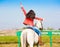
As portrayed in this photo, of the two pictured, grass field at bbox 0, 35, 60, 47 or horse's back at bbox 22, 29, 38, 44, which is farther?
grass field at bbox 0, 35, 60, 47

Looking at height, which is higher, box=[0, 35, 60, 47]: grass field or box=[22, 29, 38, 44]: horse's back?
box=[22, 29, 38, 44]: horse's back

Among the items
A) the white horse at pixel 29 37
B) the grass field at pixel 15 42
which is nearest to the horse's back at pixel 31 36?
the white horse at pixel 29 37

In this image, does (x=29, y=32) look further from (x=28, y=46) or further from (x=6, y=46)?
(x=6, y=46)

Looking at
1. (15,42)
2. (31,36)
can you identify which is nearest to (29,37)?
(31,36)

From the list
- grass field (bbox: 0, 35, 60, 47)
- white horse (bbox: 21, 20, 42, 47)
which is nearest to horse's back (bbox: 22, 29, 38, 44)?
white horse (bbox: 21, 20, 42, 47)

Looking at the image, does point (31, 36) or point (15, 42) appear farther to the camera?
point (15, 42)

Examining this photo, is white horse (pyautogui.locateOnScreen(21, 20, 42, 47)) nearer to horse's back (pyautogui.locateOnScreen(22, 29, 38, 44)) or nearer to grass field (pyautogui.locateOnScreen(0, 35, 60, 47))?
A: horse's back (pyautogui.locateOnScreen(22, 29, 38, 44))

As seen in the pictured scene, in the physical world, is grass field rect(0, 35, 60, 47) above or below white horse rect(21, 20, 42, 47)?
below

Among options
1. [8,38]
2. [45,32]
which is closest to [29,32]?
[45,32]

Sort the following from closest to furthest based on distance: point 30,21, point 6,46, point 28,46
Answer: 1. point 30,21
2. point 28,46
3. point 6,46

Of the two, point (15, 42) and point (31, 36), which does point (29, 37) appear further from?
point (15, 42)

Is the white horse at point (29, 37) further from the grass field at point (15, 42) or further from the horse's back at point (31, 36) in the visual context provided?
the grass field at point (15, 42)

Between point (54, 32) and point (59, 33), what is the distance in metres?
0.19

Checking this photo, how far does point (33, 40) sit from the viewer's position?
404 cm
